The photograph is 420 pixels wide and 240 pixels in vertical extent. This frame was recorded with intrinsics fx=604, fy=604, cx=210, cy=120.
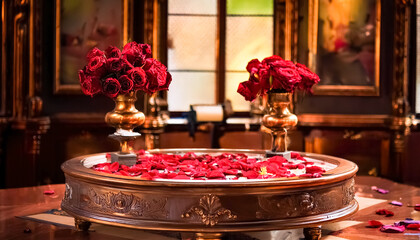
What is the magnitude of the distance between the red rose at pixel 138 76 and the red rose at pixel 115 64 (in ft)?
0.16

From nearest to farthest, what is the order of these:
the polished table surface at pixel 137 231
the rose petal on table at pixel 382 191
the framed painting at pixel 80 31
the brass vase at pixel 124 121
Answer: the polished table surface at pixel 137 231 < the brass vase at pixel 124 121 < the rose petal on table at pixel 382 191 < the framed painting at pixel 80 31

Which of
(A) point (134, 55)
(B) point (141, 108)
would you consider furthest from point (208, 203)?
(B) point (141, 108)

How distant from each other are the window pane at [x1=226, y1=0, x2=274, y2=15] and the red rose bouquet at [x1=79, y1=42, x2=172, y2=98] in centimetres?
318

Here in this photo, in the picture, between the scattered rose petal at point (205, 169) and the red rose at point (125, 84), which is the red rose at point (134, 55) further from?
A: the scattered rose petal at point (205, 169)

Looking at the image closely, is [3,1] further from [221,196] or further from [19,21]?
[221,196]

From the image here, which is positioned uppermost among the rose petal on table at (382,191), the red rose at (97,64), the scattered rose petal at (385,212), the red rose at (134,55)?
the red rose at (134,55)

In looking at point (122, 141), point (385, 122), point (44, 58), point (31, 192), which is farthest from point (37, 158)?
point (385, 122)

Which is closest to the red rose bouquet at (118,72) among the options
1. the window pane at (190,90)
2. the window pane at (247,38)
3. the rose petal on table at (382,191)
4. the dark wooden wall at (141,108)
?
the rose petal on table at (382,191)

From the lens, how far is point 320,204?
2389 mm

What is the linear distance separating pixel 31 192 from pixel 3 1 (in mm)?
2370

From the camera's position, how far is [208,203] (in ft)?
7.18

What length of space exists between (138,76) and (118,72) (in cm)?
9

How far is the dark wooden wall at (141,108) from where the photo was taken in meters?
5.35

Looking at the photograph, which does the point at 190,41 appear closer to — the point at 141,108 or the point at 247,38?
the point at 247,38
